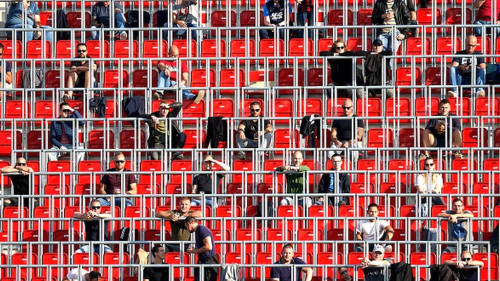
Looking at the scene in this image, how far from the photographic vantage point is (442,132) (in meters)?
28.1

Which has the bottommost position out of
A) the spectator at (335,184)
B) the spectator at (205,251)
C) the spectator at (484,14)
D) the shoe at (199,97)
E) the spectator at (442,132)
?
the spectator at (205,251)

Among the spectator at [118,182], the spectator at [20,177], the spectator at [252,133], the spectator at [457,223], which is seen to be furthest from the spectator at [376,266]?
the spectator at [20,177]

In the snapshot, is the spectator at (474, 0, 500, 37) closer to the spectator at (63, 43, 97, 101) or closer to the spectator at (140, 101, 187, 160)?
the spectator at (140, 101, 187, 160)

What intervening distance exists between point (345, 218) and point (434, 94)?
4.20 metres

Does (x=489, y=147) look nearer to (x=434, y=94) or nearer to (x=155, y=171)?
(x=434, y=94)

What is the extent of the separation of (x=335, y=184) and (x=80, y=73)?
5.54 m

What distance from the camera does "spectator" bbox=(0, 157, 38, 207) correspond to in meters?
28.2

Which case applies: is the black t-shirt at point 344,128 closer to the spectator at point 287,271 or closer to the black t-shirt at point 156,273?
the spectator at point 287,271

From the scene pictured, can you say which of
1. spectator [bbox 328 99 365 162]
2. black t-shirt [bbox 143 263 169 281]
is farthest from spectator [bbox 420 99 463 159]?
black t-shirt [bbox 143 263 169 281]

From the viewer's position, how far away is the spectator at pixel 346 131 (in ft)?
92.8

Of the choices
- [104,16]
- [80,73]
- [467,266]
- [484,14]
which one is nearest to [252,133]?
[80,73]

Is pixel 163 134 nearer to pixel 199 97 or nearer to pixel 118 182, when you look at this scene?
pixel 199 97

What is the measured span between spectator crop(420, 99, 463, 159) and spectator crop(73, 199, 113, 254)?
5266mm

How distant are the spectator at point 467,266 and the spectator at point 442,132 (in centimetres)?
317
